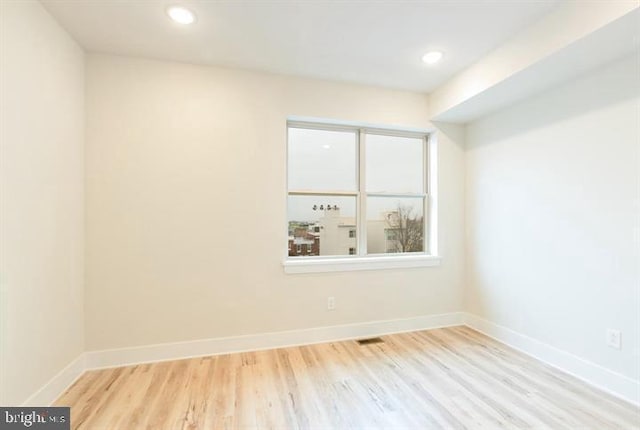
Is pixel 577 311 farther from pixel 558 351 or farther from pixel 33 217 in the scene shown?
pixel 33 217

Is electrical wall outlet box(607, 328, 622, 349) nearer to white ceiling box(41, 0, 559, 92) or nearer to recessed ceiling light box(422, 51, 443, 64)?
white ceiling box(41, 0, 559, 92)

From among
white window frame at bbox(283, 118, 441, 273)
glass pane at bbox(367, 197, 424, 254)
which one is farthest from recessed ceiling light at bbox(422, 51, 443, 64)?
glass pane at bbox(367, 197, 424, 254)

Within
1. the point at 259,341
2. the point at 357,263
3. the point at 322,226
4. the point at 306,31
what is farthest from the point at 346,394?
the point at 306,31

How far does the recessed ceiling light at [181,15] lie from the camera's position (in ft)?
5.99

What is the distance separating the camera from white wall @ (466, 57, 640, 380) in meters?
1.87

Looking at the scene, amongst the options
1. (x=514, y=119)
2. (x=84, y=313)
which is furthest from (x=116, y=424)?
(x=514, y=119)

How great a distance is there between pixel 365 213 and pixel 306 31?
1815mm

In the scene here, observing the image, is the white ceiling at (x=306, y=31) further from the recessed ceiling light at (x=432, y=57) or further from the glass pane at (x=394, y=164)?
the glass pane at (x=394, y=164)

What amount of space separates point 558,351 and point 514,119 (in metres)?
2.09

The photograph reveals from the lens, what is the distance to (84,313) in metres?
2.24

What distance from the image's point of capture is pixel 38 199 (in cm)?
173

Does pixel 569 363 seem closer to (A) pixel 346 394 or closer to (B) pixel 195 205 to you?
(A) pixel 346 394

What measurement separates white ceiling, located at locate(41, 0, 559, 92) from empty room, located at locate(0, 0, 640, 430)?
19 mm

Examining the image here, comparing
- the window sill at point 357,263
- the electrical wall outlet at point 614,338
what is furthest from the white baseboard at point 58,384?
the electrical wall outlet at point 614,338
